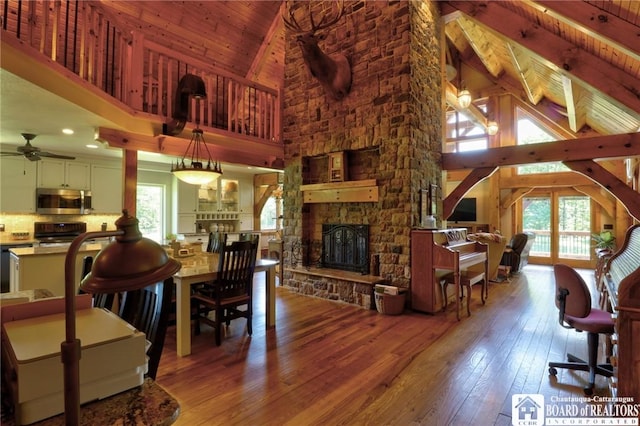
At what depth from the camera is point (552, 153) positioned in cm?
429

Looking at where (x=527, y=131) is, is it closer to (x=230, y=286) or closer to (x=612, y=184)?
(x=612, y=184)

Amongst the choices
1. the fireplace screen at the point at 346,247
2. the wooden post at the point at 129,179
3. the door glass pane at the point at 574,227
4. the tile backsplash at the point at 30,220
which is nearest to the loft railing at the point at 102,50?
the wooden post at the point at 129,179

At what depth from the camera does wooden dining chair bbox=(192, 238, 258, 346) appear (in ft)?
10.6

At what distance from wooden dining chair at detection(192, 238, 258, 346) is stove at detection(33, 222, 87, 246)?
12.1ft

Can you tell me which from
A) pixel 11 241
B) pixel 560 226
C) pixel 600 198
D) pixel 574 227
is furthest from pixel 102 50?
pixel 574 227

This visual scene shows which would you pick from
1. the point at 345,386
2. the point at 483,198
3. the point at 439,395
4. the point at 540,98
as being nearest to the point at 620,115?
the point at 540,98

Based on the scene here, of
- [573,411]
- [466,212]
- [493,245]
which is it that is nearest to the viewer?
[573,411]

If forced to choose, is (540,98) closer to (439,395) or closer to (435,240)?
(435,240)

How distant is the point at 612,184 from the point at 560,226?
5198mm

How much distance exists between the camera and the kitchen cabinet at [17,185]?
512 centimetres

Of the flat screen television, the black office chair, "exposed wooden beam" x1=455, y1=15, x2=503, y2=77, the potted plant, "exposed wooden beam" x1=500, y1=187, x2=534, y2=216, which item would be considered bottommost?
the black office chair

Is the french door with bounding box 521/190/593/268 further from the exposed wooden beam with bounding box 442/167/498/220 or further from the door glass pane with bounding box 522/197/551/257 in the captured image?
the exposed wooden beam with bounding box 442/167/498/220

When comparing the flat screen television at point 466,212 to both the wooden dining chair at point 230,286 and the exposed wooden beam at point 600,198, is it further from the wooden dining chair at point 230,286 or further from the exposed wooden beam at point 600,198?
the wooden dining chair at point 230,286

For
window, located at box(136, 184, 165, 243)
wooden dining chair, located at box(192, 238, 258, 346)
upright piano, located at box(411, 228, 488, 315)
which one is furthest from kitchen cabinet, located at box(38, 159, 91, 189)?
upright piano, located at box(411, 228, 488, 315)
